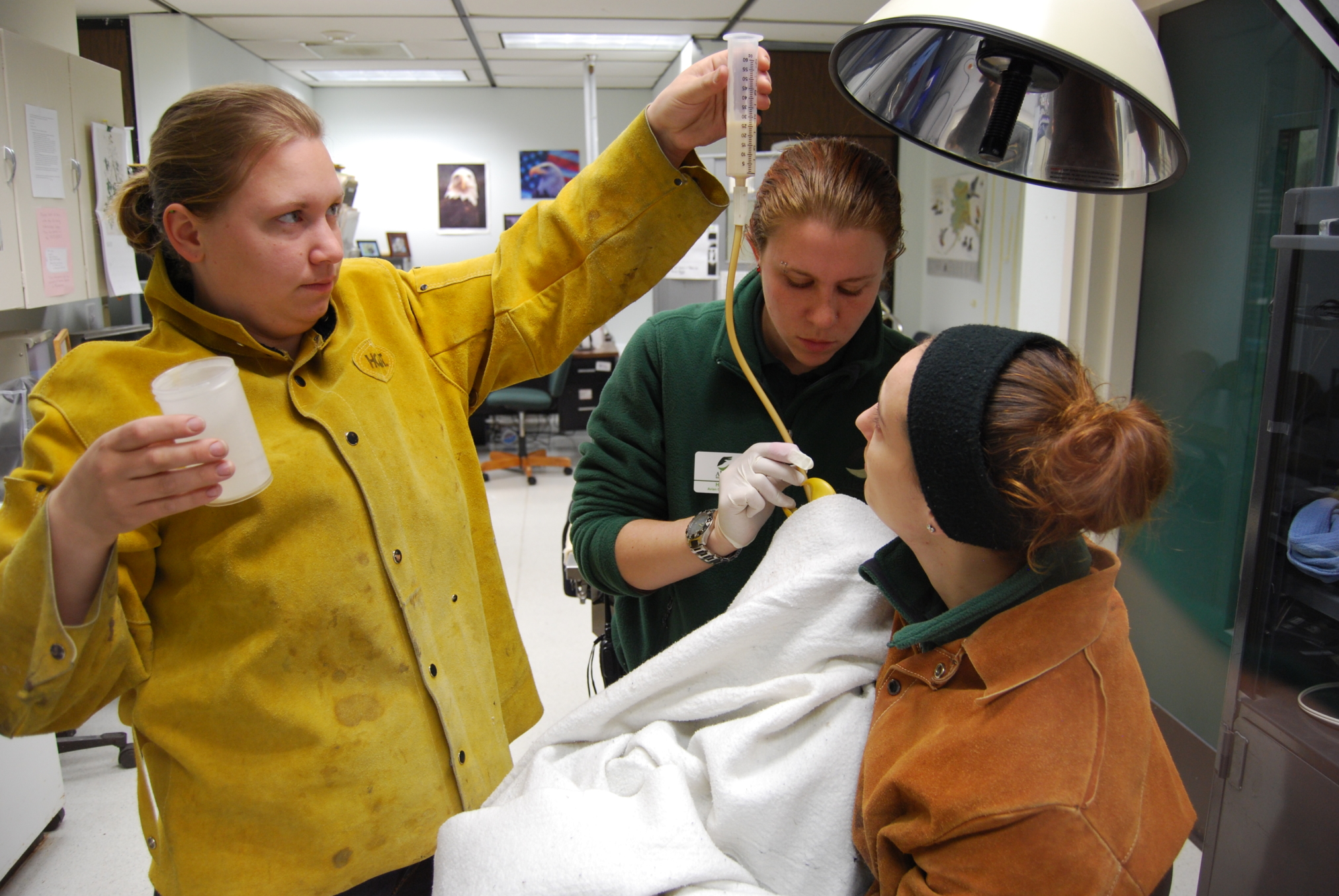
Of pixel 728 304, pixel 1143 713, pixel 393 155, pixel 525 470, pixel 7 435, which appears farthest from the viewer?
pixel 393 155

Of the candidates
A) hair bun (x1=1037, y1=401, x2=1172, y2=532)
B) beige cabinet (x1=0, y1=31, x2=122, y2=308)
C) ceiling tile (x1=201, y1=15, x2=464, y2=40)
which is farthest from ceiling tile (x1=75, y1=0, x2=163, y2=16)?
hair bun (x1=1037, y1=401, x2=1172, y2=532)

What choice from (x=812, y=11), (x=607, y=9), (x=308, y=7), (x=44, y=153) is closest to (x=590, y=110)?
(x=607, y=9)

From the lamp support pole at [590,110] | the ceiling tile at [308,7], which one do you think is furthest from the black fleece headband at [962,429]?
the lamp support pole at [590,110]

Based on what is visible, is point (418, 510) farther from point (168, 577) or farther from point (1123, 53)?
point (1123, 53)

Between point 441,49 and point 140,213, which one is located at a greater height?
point 441,49

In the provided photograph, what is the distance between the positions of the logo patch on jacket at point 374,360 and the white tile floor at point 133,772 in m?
1.01

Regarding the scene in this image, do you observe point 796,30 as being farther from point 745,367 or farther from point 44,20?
point 745,367

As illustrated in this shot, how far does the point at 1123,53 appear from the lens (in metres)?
0.71

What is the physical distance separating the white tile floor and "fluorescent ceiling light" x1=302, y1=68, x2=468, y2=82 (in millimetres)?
3514

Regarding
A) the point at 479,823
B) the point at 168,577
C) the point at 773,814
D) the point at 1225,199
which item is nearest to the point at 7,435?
the point at 168,577

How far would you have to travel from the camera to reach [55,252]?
266cm

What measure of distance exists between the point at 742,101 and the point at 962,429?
0.50 metres

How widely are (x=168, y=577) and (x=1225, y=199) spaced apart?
8.31 ft

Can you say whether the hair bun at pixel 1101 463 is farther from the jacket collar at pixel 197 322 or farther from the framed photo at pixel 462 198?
the framed photo at pixel 462 198
